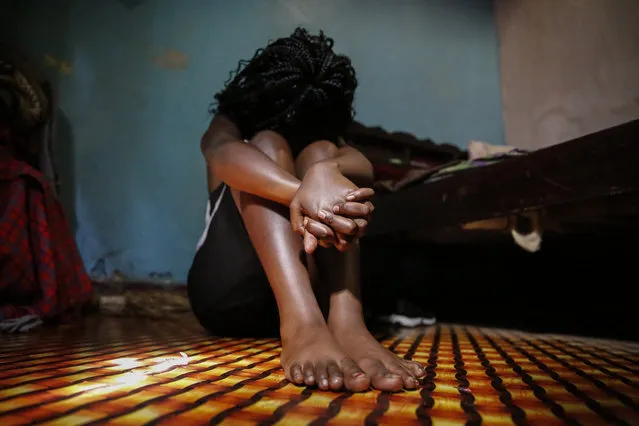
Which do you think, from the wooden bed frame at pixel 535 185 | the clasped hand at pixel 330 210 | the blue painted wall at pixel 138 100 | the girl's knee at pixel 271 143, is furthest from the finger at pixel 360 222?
the blue painted wall at pixel 138 100

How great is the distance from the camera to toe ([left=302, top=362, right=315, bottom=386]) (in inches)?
21.7

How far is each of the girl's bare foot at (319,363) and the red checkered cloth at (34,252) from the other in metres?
1.01

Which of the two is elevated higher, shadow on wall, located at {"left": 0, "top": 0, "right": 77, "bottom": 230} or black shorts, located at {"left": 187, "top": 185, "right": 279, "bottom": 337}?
shadow on wall, located at {"left": 0, "top": 0, "right": 77, "bottom": 230}

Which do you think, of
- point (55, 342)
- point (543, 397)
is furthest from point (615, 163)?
point (55, 342)

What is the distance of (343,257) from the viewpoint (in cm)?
79

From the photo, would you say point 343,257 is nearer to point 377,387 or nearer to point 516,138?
point 377,387

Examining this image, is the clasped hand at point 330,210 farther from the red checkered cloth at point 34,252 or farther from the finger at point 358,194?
the red checkered cloth at point 34,252

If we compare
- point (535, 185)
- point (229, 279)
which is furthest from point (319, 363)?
point (535, 185)

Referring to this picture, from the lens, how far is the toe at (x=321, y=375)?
0.54 meters

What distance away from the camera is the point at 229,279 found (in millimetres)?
931

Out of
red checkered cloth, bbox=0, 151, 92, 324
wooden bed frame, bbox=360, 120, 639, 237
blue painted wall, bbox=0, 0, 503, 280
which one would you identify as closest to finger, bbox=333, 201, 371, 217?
wooden bed frame, bbox=360, 120, 639, 237

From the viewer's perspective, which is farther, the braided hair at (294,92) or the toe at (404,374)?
the braided hair at (294,92)

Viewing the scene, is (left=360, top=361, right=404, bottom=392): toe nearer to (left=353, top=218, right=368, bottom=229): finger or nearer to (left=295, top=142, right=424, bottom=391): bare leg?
(left=295, top=142, right=424, bottom=391): bare leg

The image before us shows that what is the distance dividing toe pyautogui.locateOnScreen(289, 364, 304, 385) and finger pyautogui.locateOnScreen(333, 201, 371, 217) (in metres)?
0.23
